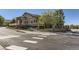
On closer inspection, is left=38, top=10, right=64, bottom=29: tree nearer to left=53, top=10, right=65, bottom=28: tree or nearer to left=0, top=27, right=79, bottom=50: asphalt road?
left=53, top=10, right=65, bottom=28: tree

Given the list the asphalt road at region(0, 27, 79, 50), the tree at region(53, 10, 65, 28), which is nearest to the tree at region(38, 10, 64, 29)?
the tree at region(53, 10, 65, 28)

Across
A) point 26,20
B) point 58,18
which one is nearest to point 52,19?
A: point 58,18

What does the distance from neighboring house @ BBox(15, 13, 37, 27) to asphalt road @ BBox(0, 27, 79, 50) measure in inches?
5.9

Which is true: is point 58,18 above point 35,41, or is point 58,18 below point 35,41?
above

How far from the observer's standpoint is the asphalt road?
3.45 m

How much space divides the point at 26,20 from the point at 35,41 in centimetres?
39

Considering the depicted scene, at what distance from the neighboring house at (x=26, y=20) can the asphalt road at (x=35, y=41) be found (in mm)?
149

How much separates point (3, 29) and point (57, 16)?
0.92m

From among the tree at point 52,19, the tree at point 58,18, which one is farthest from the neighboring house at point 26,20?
the tree at point 58,18

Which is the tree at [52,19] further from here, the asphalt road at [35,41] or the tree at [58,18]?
the asphalt road at [35,41]

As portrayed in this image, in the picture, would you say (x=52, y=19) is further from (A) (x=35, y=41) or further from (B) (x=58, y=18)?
(A) (x=35, y=41)

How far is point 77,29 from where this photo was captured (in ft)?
11.6

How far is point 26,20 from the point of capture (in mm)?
3564

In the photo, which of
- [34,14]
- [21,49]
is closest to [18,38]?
[21,49]
